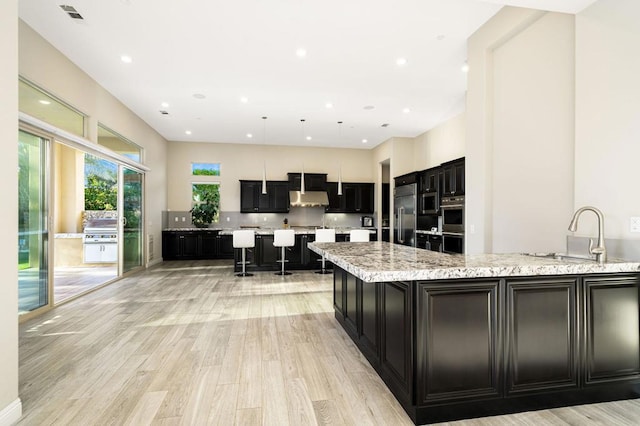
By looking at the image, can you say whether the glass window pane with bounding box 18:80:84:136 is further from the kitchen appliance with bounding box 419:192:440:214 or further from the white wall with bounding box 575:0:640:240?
the kitchen appliance with bounding box 419:192:440:214

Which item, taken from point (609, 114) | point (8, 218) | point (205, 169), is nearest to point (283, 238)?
point (205, 169)

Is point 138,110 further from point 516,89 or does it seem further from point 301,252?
point 516,89

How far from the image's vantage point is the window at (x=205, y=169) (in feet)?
32.3

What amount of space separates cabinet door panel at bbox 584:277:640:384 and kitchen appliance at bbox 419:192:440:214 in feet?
15.8

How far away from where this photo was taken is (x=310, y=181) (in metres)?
9.95

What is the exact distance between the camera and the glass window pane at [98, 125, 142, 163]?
5750 mm

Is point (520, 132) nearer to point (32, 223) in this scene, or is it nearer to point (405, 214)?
point (405, 214)

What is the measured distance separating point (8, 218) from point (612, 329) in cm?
382

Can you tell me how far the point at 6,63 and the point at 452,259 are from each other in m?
3.02

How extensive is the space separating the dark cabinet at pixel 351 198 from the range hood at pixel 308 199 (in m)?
0.42

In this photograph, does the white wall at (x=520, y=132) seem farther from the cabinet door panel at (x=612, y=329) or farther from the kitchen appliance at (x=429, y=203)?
the kitchen appliance at (x=429, y=203)

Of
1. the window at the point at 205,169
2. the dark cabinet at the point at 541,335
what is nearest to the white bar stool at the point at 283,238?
the window at the point at 205,169

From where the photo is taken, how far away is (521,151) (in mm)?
3369

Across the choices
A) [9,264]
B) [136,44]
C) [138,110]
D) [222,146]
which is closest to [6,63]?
[9,264]
